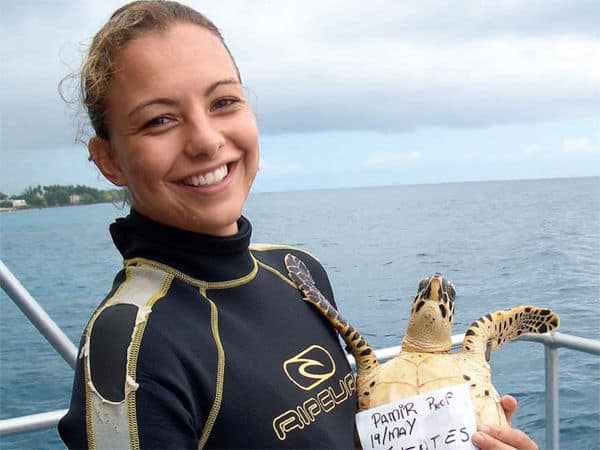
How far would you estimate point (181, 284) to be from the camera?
107cm

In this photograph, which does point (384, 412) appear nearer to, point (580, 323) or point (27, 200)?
point (27, 200)

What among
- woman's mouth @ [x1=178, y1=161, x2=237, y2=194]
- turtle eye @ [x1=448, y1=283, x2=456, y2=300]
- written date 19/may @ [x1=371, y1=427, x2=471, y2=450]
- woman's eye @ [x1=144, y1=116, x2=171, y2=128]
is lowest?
written date 19/may @ [x1=371, y1=427, x2=471, y2=450]

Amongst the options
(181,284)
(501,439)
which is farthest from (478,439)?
(181,284)

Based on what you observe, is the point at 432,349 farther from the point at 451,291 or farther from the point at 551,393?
the point at 551,393

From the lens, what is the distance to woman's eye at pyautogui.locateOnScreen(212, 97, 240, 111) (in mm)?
1066

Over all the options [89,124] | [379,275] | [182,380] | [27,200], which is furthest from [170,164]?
[379,275]

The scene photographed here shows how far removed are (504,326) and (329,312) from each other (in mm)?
643

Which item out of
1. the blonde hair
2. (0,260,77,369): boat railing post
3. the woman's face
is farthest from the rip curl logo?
(0,260,77,369): boat railing post

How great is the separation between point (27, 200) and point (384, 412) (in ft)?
4.79

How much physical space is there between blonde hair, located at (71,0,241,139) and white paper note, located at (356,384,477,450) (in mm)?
716

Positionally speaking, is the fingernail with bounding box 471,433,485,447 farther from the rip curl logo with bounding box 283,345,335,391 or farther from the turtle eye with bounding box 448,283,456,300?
the turtle eye with bounding box 448,283,456,300

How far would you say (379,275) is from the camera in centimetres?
1323

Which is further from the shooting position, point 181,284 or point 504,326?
point 504,326

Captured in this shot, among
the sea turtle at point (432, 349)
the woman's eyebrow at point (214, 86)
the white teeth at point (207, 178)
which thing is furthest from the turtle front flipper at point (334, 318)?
the woman's eyebrow at point (214, 86)
